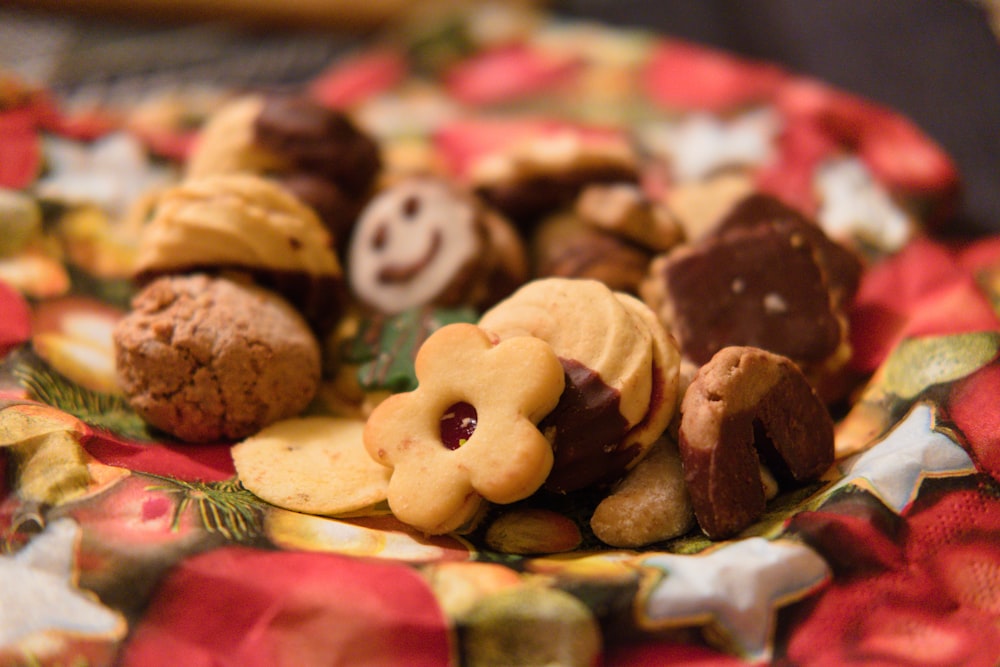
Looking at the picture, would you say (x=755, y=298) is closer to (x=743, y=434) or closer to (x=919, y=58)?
(x=743, y=434)

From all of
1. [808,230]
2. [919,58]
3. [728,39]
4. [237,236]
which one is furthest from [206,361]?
[728,39]

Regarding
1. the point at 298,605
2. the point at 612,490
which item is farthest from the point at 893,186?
the point at 298,605

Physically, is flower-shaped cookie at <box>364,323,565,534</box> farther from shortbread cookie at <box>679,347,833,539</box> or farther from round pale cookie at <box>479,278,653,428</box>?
shortbread cookie at <box>679,347,833,539</box>

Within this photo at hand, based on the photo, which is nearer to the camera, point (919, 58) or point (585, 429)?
point (585, 429)

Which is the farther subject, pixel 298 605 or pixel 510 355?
pixel 510 355

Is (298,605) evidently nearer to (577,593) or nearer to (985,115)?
(577,593)
